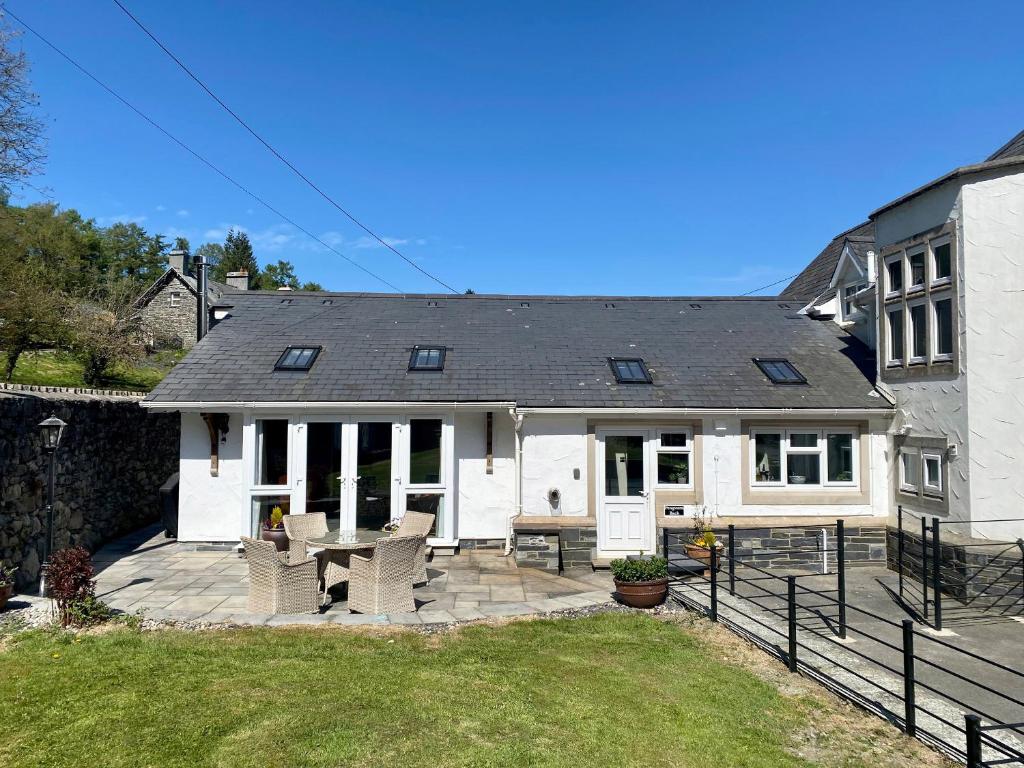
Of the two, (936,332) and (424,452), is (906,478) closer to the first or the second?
(936,332)

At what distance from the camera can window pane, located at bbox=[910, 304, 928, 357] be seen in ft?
33.3

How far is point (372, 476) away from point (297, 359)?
3.22 m

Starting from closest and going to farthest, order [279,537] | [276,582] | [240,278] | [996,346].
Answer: [276,582], [996,346], [279,537], [240,278]

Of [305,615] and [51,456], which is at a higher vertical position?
[51,456]

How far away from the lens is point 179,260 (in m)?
29.5

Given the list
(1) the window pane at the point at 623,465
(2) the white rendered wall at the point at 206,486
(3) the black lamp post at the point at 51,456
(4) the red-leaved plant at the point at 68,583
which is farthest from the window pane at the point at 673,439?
(3) the black lamp post at the point at 51,456

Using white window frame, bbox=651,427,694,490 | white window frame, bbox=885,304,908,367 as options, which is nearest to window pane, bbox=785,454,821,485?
white window frame, bbox=651,427,694,490

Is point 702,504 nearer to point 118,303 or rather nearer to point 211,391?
point 211,391

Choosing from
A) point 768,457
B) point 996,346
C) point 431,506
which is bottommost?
point 431,506

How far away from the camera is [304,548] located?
342 inches

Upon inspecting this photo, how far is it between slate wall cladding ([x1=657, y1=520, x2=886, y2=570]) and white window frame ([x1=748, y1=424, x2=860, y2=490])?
2.77ft

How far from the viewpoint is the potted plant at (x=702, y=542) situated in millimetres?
9930

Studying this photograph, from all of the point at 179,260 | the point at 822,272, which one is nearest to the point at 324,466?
the point at 822,272

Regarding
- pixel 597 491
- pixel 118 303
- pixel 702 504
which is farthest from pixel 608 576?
pixel 118 303
